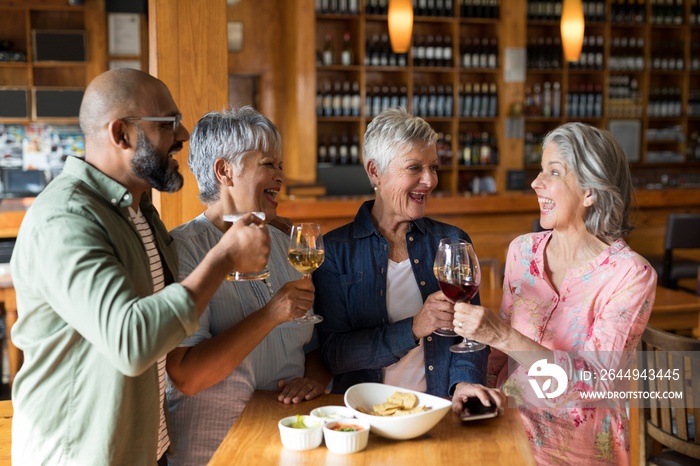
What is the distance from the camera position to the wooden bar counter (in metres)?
1.56

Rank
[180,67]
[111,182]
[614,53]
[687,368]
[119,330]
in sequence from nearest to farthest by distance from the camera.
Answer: [119,330] → [111,182] → [687,368] → [180,67] → [614,53]

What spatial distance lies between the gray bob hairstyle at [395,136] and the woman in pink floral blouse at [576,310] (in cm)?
38

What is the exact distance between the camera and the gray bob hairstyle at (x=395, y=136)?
7.54 ft

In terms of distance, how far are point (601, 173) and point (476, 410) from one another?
80 centimetres

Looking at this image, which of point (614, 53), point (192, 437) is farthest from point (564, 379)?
point (614, 53)

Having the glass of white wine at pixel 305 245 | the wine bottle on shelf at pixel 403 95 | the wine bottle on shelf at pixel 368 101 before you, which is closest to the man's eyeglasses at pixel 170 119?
the glass of white wine at pixel 305 245

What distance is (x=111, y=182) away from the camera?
1.59 metres

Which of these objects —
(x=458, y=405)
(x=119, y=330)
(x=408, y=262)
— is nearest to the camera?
(x=119, y=330)

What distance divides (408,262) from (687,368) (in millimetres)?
1025

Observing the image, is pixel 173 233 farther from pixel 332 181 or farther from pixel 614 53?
pixel 614 53

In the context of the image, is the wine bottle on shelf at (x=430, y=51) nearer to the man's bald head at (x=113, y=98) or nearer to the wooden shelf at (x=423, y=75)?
the wooden shelf at (x=423, y=75)

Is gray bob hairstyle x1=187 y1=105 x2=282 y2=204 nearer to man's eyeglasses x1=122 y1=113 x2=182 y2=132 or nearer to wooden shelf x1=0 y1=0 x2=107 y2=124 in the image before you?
man's eyeglasses x1=122 y1=113 x2=182 y2=132

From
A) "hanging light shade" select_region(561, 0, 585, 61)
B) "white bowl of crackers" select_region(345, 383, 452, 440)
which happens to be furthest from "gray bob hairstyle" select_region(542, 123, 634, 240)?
"hanging light shade" select_region(561, 0, 585, 61)

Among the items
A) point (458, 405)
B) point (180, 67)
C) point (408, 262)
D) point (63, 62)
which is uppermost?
point (63, 62)
